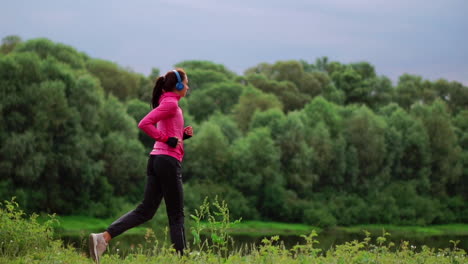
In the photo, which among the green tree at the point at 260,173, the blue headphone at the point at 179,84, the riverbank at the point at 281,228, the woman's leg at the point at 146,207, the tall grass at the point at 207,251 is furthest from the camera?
the green tree at the point at 260,173

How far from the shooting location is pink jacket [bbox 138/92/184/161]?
23.7ft

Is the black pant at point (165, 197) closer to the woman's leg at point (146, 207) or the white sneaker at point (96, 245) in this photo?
the woman's leg at point (146, 207)

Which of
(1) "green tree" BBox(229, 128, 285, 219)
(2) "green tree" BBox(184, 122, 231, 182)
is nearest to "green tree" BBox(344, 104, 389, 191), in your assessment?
(1) "green tree" BBox(229, 128, 285, 219)

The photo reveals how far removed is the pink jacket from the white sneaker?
1.23 meters

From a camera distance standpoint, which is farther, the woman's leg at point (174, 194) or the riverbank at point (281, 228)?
the riverbank at point (281, 228)

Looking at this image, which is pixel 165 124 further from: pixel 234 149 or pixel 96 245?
pixel 234 149

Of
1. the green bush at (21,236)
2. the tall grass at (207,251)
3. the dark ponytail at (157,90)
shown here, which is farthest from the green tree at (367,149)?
the dark ponytail at (157,90)

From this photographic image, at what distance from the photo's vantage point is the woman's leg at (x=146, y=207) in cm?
741

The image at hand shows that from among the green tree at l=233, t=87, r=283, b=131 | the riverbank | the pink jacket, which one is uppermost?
the green tree at l=233, t=87, r=283, b=131

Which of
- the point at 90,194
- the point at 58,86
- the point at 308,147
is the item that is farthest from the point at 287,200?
the point at 58,86

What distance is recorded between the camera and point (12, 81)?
130 feet

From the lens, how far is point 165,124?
743cm

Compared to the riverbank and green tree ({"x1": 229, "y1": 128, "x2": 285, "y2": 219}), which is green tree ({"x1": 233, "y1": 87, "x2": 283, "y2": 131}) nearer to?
green tree ({"x1": 229, "y1": 128, "x2": 285, "y2": 219})

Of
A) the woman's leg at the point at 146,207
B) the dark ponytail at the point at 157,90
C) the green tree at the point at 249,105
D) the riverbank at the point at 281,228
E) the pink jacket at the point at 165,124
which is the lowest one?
the riverbank at the point at 281,228
